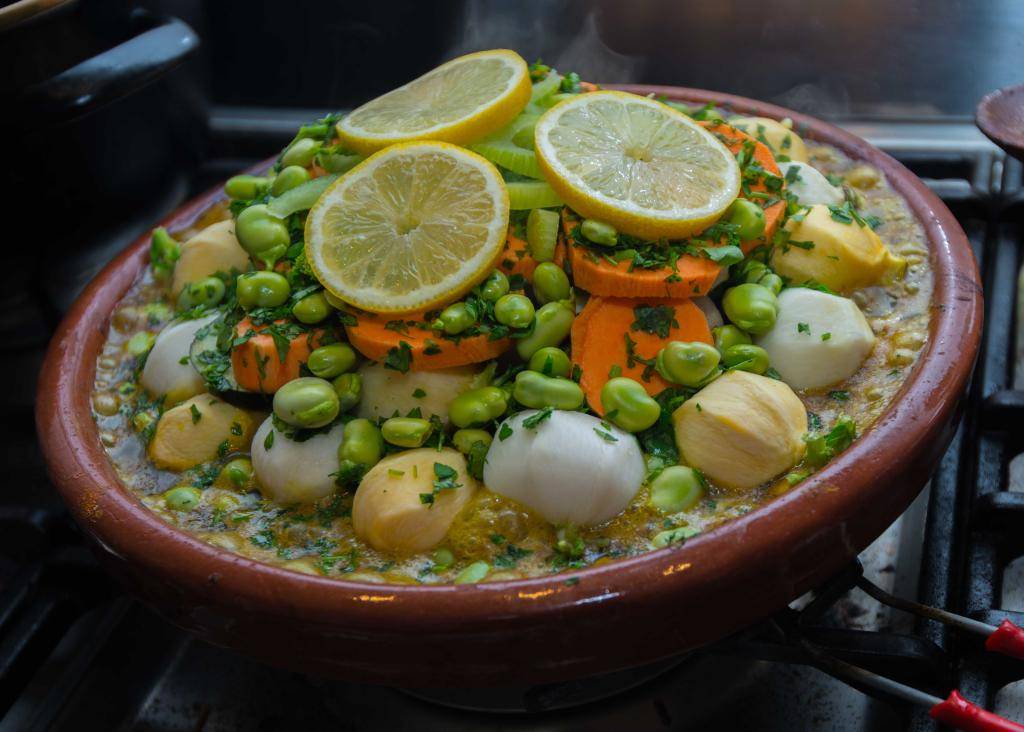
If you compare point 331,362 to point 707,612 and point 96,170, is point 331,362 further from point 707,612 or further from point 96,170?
point 96,170

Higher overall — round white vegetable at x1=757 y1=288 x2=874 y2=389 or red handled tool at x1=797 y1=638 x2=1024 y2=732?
round white vegetable at x1=757 y1=288 x2=874 y2=389

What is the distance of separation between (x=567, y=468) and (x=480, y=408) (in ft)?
0.47

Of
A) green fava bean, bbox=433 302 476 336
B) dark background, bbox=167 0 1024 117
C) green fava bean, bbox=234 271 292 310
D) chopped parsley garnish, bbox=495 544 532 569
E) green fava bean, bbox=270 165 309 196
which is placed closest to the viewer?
chopped parsley garnish, bbox=495 544 532 569

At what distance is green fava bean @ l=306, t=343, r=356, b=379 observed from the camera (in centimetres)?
122

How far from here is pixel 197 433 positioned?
4.16 ft

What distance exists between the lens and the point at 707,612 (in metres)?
1.01

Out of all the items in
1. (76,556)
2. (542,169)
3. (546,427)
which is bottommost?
(76,556)

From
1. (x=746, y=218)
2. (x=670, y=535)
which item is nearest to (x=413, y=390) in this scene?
(x=670, y=535)

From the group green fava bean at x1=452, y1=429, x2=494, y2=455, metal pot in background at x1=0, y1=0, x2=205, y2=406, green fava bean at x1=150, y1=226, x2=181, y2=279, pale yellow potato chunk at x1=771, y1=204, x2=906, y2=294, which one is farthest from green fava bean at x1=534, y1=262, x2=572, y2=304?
metal pot in background at x1=0, y1=0, x2=205, y2=406

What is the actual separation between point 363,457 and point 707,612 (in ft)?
1.45

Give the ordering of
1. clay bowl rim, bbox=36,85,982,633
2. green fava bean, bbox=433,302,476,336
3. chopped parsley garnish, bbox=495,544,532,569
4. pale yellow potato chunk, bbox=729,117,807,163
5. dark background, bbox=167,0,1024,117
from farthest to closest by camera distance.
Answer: dark background, bbox=167,0,1024,117 → pale yellow potato chunk, bbox=729,117,807,163 → green fava bean, bbox=433,302,476,336 → chopped parsley garnish, bbox=495,544,532,569 → clay bowl rim, bbox=36,85,982,633

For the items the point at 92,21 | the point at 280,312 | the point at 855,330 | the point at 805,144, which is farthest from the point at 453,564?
the point at 92,21

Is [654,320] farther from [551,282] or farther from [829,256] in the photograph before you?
[829,256]

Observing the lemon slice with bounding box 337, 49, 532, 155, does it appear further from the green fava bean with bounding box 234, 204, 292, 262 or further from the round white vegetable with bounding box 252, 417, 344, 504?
the round white vegetable with bounding box 252, 417, 344, 504
